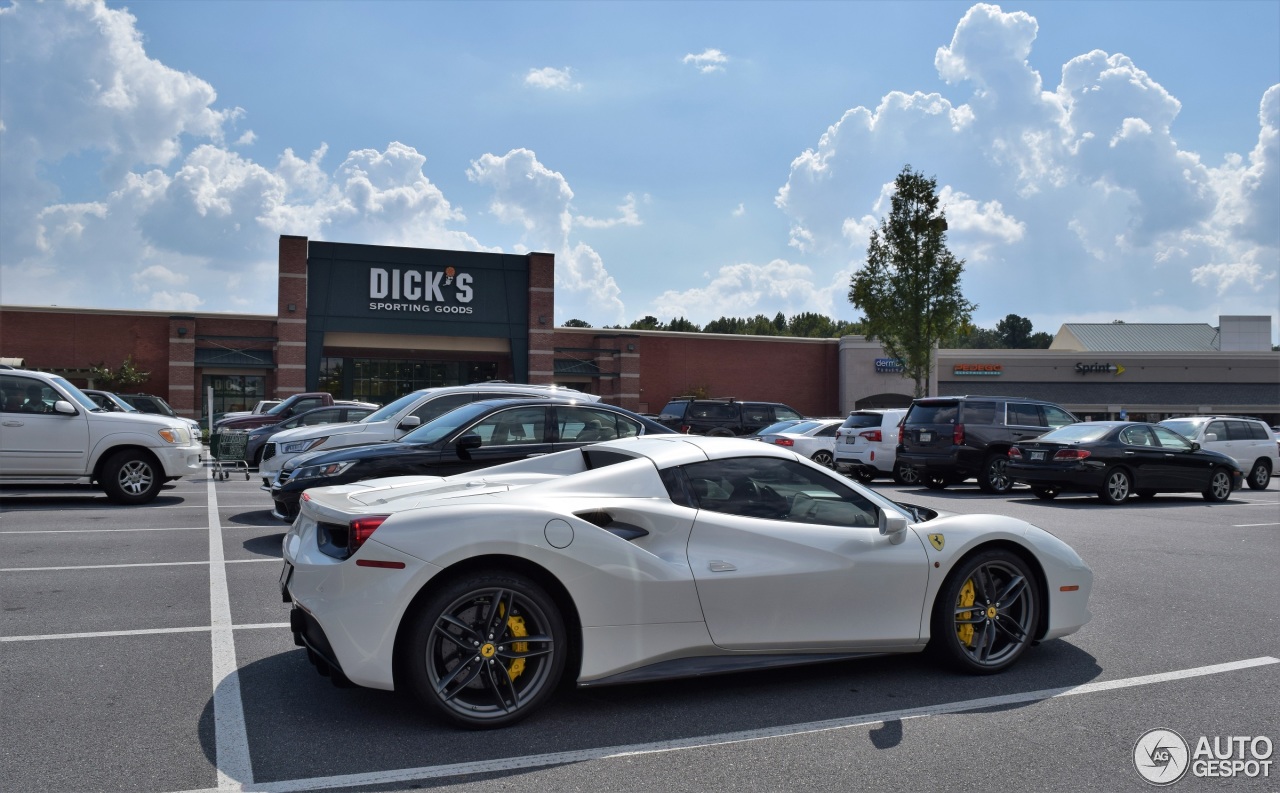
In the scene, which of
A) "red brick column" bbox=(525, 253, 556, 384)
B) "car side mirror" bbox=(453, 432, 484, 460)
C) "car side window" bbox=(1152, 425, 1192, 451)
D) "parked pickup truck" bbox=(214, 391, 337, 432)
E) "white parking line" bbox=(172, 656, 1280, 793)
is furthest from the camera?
"red brick column" bbox=(525, 253, 556, 384)

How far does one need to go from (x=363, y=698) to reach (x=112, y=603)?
11.1 ft

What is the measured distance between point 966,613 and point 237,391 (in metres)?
46.3

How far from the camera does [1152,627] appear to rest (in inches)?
260

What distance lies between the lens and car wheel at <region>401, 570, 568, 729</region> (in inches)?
170

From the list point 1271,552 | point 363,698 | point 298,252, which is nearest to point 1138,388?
point 298,252

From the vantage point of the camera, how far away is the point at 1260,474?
2050 cm

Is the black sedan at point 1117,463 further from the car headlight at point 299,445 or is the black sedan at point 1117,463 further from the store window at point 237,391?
the store window at point 237,391

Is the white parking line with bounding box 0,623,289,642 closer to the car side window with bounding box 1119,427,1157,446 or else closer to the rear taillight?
the rear taillight

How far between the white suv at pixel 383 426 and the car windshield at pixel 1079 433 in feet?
26.8

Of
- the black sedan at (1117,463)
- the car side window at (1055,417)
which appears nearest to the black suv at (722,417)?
the car side window at (1055,417)

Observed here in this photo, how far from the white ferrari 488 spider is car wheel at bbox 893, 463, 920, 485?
1285 centimetres

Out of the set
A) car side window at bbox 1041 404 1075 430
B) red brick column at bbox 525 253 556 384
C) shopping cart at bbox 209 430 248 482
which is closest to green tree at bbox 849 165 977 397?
red brick column at bbox 525 253 556 384

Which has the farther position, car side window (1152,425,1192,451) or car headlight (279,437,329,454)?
car side window (1152,425,1192,451)

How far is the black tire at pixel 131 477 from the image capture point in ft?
44.5
